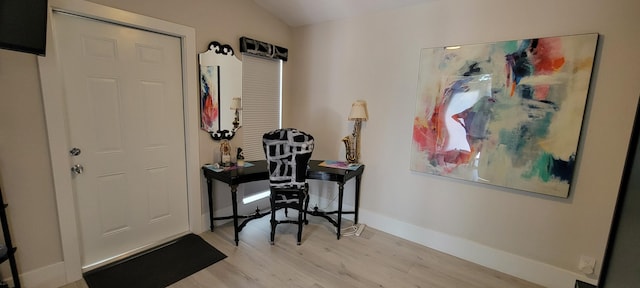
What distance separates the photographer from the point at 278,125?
365cm

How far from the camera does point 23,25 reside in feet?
4.61

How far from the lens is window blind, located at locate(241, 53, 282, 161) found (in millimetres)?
3164

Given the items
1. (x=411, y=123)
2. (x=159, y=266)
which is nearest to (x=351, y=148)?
(x=411, y=123)

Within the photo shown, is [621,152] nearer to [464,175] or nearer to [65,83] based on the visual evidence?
[464,175]

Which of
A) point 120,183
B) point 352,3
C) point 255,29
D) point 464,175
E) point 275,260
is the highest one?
point 352,3

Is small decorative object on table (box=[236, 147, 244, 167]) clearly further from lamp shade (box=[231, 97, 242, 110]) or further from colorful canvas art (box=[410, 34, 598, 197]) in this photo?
colorful canvas art (box=[410, 34, 598, 197])

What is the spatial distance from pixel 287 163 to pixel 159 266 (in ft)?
4.72

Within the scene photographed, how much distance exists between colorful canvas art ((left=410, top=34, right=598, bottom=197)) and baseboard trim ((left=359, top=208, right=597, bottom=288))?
637 millimetres

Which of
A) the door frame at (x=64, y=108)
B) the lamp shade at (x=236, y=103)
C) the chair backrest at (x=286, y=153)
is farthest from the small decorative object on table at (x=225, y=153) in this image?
the door frame at (x=64, y=108)

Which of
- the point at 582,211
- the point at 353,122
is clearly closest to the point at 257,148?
the point at 353,122

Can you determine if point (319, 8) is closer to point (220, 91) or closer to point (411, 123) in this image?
point (220, 91)

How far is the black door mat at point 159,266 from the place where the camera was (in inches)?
80.8

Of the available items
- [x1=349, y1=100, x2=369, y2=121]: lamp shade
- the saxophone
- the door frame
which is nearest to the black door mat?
the door frame

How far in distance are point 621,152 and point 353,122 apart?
221 centimetres
